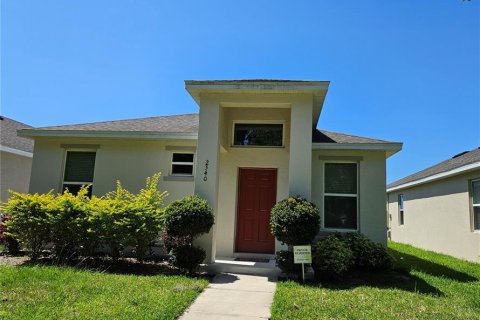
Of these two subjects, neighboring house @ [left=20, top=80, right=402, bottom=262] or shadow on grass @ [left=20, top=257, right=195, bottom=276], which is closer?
shadow on grass @ [left=20, top=257, right=195, bottom=276]

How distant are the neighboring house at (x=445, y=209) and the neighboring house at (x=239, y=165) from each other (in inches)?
165

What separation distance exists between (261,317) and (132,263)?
456 centimetres

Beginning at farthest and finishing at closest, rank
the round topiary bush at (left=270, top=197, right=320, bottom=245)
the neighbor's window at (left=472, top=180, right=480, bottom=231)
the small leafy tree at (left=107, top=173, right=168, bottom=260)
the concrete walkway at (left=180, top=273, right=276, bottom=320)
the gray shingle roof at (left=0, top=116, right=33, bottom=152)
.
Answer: the gray shingle roof at (left=0, top=116, right=33, bottom=152) < the neighbor's window at (left=472, top=180, right=480, bottom=231) < the small leafy tree at (left=107, top=173, right=168, bottom=260) < the round topiary bush at (left=270, top=197, right=320, bottom=245) < the concrete walkway at (left=180, top=273, right=276, bottom=320)

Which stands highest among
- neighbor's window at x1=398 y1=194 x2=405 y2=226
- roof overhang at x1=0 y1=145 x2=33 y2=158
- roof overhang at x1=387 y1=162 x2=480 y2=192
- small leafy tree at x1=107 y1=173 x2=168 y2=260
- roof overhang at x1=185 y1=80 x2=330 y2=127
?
roof overhang at x1=185 y1=80 x2=330 y2=127

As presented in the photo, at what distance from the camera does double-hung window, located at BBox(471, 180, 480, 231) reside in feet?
35.9

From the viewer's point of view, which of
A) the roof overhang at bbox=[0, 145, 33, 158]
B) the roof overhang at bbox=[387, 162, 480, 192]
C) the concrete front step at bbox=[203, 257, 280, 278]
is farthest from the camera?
the roof overhang at bbox=[0, 145, 33, 158]

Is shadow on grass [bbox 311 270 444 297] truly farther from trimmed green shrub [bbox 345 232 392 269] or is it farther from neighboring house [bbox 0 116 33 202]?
neighboring house [bbox 0 116 33 202]

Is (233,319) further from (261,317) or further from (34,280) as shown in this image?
(34,280)

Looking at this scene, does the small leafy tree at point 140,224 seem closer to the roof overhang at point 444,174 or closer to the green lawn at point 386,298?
the green lawn at point 386,298

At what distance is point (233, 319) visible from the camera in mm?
4723

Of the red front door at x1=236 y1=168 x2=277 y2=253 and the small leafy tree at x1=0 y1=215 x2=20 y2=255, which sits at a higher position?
the red front door at x1=236 y1=168 x2=277 y2=253

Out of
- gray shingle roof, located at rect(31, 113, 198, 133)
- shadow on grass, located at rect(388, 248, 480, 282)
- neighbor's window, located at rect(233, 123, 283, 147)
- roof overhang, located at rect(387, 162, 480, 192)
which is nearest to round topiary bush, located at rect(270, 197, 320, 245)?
neighbor's window, located at rect(233, 123, 283, 147)

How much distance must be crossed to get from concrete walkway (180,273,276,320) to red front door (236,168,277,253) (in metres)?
2.10

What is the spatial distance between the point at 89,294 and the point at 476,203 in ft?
38.3
